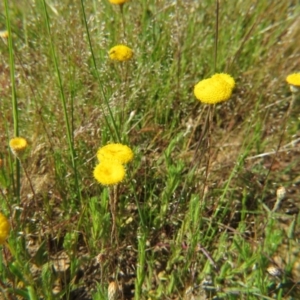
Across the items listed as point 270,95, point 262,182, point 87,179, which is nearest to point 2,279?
point 87,179

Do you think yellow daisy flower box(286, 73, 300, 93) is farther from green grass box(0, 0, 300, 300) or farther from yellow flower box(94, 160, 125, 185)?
yellow flower box(94, 160, 125, 185)

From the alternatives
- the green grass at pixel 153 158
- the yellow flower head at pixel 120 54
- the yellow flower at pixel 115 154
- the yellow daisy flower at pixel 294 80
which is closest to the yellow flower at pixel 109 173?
the yellow flower at pixel 115 154

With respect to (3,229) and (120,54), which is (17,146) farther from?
(120,54)

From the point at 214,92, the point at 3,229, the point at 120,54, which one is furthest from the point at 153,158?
the point at 3,229

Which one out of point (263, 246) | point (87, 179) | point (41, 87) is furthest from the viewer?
point (41, 87)

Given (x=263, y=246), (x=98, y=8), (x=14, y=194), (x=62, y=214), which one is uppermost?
(x=98, y=8)

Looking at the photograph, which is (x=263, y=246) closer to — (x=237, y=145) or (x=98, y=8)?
(x=237, y=145)
